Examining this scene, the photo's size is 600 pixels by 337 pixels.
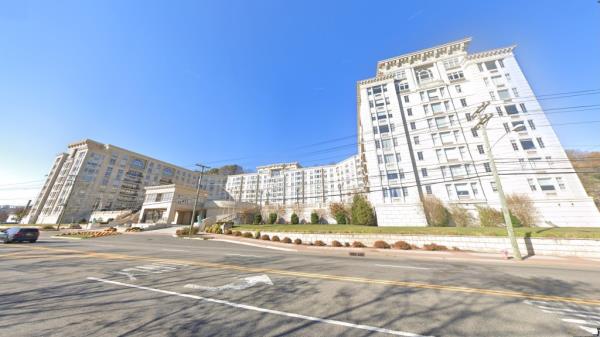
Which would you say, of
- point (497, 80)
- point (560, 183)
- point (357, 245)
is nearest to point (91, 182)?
point (357, 245)

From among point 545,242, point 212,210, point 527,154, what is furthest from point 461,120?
point 212,210

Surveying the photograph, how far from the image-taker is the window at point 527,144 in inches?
1103

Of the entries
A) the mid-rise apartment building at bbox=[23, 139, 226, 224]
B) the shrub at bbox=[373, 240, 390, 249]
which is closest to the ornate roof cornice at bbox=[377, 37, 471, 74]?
the shrub at bbox=[373, 240, 390, 249]

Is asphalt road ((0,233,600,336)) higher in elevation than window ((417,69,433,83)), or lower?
lower

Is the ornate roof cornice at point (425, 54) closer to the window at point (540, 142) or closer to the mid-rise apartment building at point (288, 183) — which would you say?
the window at point (540, 142)

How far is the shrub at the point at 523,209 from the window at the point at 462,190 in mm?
4256

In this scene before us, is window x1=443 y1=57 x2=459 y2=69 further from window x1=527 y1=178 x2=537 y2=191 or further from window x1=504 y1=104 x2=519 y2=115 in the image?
window x1=527 y1=178 x2=537 y2=191

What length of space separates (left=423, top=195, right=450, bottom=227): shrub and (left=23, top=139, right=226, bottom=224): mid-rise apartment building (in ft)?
254

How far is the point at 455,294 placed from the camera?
529 cm

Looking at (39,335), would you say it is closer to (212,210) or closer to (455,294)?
(455,294)

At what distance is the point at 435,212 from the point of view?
26.5 meters

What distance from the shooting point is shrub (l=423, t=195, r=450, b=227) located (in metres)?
26.0

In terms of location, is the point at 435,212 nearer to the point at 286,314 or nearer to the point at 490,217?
the point at 490,217

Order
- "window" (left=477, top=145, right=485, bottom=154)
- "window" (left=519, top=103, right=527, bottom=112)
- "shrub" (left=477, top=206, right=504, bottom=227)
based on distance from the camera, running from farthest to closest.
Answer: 1. "window" (left=519, top=103, right=527, bottom=112)
2. "window" (left=477, top=145, right=485, bottom=154)
3. "shrub" (left=477, top=206, right=504, bottom=227)
